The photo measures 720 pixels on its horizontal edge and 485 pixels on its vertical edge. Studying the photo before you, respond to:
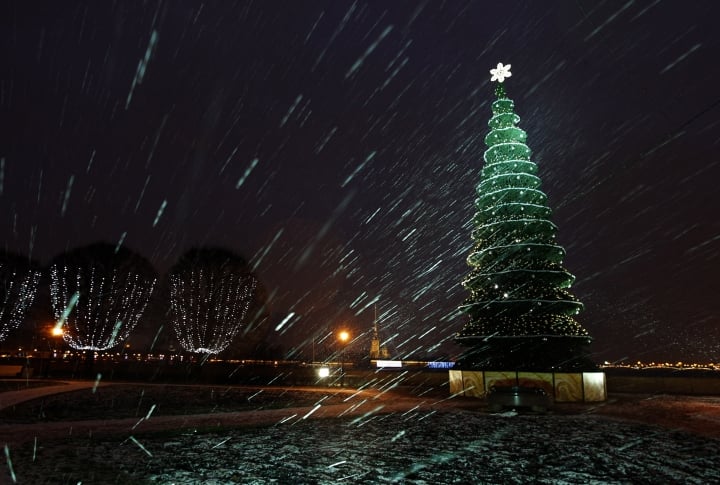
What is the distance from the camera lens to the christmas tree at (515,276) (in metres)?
22.3

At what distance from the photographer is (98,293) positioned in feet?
137

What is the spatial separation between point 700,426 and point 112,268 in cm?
4219

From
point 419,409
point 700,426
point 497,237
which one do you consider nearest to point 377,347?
point 497,237

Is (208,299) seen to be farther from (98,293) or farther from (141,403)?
(141,403)

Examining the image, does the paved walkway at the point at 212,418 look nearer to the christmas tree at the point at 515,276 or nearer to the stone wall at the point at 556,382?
the stone wall at the point at 556,382

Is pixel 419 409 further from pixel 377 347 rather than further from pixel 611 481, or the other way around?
pixel 377 347

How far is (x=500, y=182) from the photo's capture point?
24.6 m

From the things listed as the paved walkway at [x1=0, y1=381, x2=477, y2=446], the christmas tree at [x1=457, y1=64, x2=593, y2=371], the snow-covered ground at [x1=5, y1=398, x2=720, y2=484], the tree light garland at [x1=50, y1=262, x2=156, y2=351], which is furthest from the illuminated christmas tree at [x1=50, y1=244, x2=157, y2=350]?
the snow-covered ground at [x1=5, y1=398, x2=720, y2=484]

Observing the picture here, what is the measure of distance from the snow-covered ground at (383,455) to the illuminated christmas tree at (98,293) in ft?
109

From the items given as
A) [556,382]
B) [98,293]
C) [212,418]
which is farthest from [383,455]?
[98,293]

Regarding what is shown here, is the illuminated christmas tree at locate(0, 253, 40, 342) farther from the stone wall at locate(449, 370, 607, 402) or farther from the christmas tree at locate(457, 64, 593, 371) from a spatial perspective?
the stone wall at locate(449, 370, 607, 402)

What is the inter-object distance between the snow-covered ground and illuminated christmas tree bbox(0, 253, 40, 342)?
40923 mm

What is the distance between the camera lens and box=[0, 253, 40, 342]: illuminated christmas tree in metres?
44.4

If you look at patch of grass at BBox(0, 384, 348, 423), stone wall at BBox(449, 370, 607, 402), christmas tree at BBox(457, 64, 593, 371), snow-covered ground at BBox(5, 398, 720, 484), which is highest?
christmas tree at BBox(457, 64, 593, 371)
